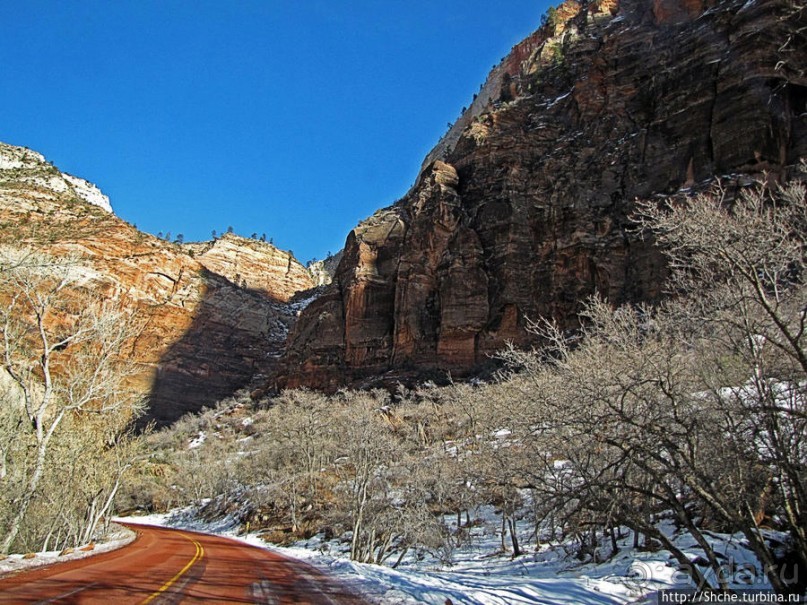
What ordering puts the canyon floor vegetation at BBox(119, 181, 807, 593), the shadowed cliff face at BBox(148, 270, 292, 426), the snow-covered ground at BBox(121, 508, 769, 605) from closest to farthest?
the canyon floor vegetation at BBox(119, 181, 807, 593) < the snow-covered ground at BBox(121, 508, 769, 605) < the shadowed cliff face at BBox(148, 270, 292, 426)

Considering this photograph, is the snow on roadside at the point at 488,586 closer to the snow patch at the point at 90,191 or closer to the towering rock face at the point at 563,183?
the towering rock face at the point at 563,183

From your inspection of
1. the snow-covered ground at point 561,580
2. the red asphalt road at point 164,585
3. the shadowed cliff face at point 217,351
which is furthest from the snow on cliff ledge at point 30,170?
the snow-covered ground at point 561,580

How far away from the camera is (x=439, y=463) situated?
2844 cm

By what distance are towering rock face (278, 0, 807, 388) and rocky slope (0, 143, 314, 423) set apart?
2853cm

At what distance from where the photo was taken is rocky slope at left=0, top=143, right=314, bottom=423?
9231 cm

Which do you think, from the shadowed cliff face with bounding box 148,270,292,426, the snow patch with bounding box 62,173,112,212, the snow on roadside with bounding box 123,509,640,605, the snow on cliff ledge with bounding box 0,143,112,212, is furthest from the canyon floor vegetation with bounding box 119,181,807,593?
the snow patch with bounding box 62,173,112,212

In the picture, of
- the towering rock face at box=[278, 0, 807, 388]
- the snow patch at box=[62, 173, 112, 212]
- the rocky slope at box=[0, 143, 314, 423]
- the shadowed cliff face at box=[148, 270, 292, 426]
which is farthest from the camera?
the snow patch at box=[62, 173, 112, 212]

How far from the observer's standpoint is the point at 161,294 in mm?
109562

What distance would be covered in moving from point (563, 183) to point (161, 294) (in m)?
84.4

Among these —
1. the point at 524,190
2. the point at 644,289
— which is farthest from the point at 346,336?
the point at 644,289

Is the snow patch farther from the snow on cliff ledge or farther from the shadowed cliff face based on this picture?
the shadowed cliff face

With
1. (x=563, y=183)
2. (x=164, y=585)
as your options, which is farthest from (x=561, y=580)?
(x=563, y=183)

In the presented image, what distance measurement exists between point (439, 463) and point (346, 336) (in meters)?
55.1

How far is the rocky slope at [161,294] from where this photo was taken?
92.3 m
